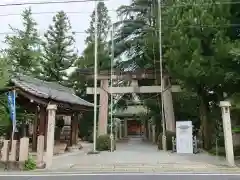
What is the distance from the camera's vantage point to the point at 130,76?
23.7m

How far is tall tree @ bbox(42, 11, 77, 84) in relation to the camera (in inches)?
1331

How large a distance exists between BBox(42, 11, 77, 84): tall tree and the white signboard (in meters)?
17.5

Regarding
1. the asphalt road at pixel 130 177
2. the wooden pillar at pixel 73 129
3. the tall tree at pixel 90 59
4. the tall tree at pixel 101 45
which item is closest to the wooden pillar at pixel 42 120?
the wooden pillar at pixel 73 129

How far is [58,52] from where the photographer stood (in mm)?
34969

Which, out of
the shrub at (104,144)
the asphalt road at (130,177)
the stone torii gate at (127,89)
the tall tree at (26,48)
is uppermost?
the tall tree at (26,48)

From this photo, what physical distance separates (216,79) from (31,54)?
1898 centimetres

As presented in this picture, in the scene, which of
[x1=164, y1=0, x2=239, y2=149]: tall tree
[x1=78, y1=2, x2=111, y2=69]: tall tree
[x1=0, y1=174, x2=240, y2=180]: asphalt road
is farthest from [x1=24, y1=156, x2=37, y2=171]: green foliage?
[x1=78, y1=2, x2=111, y2=69]: tall tree

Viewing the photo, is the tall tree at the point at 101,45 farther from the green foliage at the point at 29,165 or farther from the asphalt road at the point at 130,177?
the asphalt road at the point at 130,177

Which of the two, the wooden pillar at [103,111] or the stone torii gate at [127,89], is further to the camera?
the wooden pillar at [103,111]

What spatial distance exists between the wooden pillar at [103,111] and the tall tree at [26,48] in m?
7.88

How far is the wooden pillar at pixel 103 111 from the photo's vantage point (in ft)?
76.8

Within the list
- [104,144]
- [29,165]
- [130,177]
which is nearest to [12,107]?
[29,165]

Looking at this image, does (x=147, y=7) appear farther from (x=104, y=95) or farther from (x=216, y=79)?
(x=216, y=79)

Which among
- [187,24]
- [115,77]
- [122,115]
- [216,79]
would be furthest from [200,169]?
[122,115]
